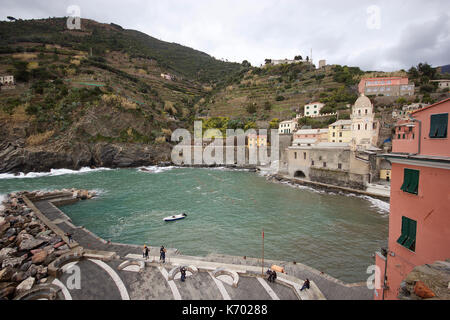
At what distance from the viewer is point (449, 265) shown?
387cm

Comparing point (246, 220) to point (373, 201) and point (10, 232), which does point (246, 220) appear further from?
point (10, 232)

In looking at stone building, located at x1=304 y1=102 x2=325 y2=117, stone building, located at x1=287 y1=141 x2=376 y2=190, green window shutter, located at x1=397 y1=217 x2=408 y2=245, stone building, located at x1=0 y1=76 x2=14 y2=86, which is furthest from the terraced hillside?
stone building, located at x1=0 y1=76 x2=14 y2=86

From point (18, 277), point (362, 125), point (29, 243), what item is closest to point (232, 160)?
point (362, 125)

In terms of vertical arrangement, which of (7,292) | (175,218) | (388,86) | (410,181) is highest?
(388,86)

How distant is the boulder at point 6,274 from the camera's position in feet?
23.5

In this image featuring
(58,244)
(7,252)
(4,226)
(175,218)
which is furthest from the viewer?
(175,218)

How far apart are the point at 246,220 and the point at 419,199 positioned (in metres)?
12.1

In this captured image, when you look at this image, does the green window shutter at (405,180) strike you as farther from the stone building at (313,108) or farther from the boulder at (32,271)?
the stone building at (313,108)

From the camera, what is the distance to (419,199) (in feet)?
17.3

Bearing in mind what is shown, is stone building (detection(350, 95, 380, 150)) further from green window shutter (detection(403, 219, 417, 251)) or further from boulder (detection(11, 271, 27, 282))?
boulder (detection(11, 271, 27, 282))

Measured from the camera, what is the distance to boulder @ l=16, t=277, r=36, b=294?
269 inches

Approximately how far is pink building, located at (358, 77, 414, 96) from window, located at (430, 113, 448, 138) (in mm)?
50987

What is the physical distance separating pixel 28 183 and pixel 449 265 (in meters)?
40.7
